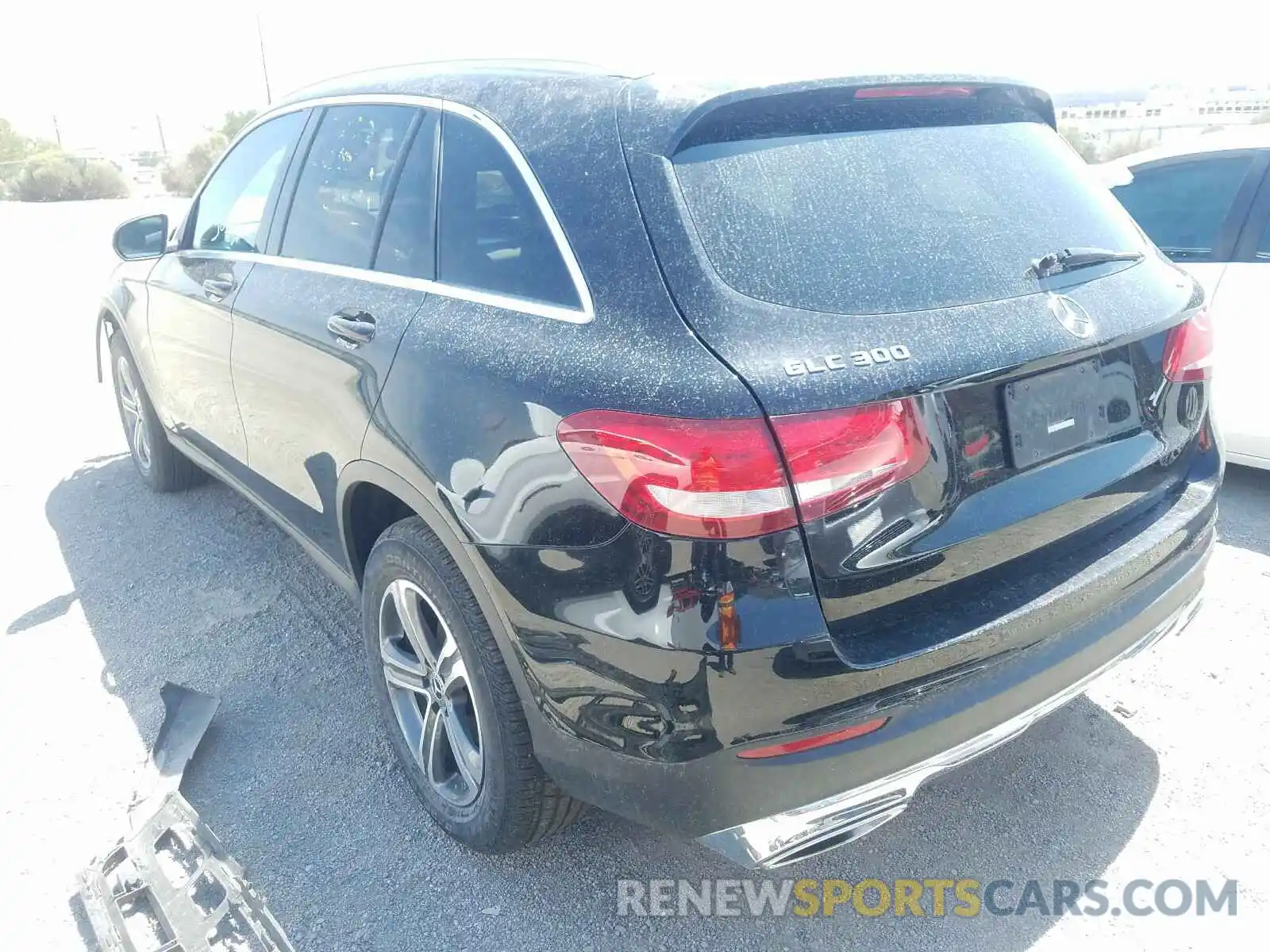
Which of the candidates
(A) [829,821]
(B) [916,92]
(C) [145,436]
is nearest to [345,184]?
(B) [916,92]

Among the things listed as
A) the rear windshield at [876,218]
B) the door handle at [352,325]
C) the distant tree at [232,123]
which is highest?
the rear windshield at [876,218]

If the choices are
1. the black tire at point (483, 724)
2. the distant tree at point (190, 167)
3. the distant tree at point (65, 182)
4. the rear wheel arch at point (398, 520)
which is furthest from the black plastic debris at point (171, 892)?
the distant tree at point (65, 182)

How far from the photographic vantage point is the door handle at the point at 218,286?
10.9 ft

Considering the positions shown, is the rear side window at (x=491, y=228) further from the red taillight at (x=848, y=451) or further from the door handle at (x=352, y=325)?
the red taillight at (x=848, y=451)

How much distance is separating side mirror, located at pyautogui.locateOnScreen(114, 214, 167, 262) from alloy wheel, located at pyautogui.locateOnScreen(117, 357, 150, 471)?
753 millimetres

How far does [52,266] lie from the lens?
538 inches

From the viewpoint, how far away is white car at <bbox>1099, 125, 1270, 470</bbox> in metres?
4.15

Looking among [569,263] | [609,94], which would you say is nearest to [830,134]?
[609,94]

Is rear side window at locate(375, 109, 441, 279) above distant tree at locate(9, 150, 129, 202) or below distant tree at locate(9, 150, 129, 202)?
above

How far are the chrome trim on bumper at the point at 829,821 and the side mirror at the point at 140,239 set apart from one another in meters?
3.45

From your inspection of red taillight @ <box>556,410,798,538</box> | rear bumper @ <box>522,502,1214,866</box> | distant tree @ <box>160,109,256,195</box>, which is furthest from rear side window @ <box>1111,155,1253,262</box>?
distant tree @ <box>160,109,256,195</box>

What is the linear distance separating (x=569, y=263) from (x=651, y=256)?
207 mm

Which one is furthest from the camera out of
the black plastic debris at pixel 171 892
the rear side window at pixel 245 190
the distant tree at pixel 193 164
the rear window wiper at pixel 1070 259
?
the distant tree at pixel 193 164

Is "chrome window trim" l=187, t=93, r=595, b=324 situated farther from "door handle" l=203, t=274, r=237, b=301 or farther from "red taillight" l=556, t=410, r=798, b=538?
"red taillight" l=556, t=410, r=798, b=538
